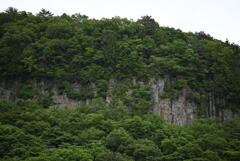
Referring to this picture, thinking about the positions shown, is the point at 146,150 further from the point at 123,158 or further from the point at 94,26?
the point at 94,26

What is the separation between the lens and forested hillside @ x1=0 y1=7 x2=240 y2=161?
145ft

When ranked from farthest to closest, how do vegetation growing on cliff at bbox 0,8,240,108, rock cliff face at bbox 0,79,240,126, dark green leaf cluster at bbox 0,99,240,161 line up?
vegetation growing on cliff at bbox 0,8,240,108 < rock cliff face at bbox 0,79,240,126 < dark green leaf cluster at bbox 0,99,240,161

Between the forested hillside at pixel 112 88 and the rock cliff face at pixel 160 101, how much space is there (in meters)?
0.12

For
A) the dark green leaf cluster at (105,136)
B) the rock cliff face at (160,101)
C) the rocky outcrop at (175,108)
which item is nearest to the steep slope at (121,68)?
the rock cliff face at (160,101)

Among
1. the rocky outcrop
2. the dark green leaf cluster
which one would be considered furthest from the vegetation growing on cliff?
the dark green leaf cluster

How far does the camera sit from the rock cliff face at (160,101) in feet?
175

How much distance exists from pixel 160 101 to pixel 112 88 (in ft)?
18.1

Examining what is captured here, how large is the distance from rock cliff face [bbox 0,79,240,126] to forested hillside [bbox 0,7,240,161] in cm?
12

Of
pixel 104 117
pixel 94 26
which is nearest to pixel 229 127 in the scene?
pixel 104 117

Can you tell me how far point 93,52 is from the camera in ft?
192

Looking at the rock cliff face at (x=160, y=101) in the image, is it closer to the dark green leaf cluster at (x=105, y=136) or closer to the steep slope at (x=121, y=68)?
the steep slope at (x=121, y=68)

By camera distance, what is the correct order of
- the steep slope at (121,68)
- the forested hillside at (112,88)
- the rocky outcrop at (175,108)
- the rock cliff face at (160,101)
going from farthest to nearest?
the steep slope at (121,68) < the rock cliff face at (160,101) < the rocky outcrop at (175,108) < the forested hillside at (112,88)

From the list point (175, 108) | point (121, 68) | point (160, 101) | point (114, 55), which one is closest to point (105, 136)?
point (160, 101)

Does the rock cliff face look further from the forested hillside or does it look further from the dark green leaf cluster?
the dark green leaf cluster
